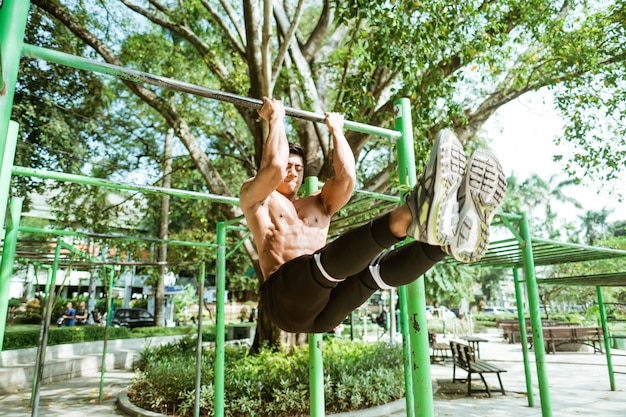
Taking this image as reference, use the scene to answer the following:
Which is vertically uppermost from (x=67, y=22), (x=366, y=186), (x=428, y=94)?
(x=67, y=22)

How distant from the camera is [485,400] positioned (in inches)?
257

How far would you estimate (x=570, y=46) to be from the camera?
695 cm

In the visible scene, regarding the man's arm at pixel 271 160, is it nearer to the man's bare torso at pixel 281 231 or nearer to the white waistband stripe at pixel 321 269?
the man's bare torso at pixel 281 231

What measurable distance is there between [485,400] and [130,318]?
54.7 ft

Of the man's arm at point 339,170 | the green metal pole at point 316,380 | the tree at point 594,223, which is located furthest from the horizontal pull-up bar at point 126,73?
the tree at point 594,223

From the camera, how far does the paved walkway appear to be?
18.6 ft

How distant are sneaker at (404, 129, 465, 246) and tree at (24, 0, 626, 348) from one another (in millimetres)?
3378

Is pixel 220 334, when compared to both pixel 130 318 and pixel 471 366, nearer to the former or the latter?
pixel 471 366

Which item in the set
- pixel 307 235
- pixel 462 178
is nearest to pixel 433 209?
pixel 462 178

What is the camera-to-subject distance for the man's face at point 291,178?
277cm

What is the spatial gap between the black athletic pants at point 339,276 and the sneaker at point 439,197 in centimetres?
13

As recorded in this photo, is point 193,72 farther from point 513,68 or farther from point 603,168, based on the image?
point 603,168

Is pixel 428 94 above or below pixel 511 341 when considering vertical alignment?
above

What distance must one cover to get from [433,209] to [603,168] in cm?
866
